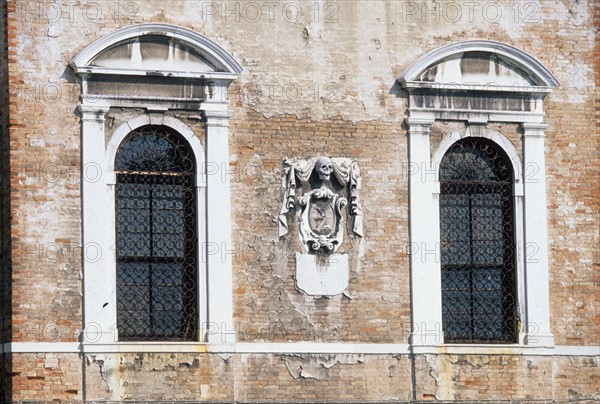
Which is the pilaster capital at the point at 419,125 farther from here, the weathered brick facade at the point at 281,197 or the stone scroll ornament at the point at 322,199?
the stone scroll ornament at the point at 322,199

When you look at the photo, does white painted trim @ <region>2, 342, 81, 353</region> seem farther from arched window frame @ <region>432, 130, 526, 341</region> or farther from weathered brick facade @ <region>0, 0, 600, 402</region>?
arched window frame @ <region>432, 130, 526, 341</region>

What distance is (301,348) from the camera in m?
21.5

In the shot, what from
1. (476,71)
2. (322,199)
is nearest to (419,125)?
(476,71)

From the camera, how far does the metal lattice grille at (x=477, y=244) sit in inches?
885

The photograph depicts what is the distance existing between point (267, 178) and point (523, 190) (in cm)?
358

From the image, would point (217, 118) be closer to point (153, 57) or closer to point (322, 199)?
point (153, 57)

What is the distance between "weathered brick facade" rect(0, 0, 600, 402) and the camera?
814 inches

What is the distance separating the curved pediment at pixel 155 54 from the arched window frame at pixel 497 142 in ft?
8.48

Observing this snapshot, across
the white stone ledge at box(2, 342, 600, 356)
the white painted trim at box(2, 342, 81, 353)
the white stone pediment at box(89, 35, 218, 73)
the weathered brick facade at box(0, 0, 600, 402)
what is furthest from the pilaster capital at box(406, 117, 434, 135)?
the white painted trim at box(2, 342, 81, 353)

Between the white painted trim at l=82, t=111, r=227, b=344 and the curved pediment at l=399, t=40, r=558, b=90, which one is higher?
the curved pediment at l=399, t=40, r=558, b=90

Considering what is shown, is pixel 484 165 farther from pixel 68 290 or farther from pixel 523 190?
pixel 68 290

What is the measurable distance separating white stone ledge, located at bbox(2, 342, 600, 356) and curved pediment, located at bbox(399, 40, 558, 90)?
138 inches

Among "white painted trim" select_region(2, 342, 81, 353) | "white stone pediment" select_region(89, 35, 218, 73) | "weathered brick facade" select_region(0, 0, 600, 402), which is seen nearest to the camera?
"white painted trim" select_region(2, 342, 81, 353)

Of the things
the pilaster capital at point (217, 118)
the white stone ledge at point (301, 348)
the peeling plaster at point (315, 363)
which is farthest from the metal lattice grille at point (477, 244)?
the pilaster capital at point (217, 118)
